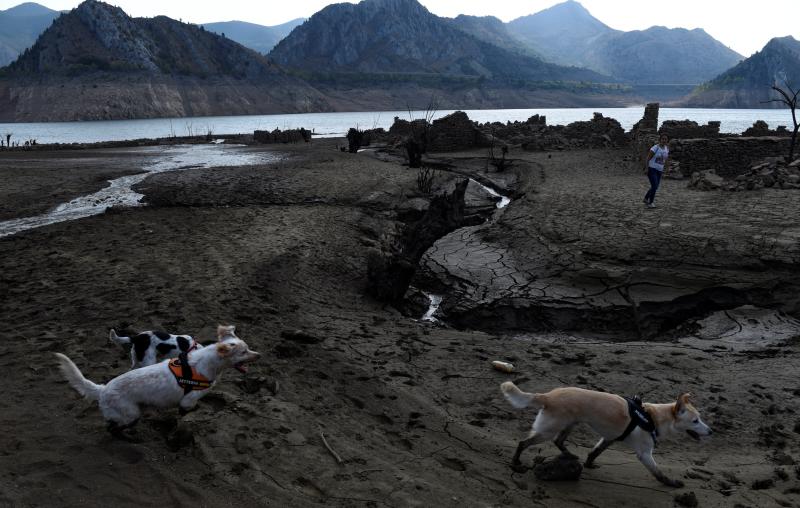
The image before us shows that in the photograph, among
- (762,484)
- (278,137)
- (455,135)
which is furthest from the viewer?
(278,137)

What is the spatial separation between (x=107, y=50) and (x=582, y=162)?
12444cm

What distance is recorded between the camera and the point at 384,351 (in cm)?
670

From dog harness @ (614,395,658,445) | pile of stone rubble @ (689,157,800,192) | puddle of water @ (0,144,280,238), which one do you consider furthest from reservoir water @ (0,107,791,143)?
dog harness @ (614,395,658,445)

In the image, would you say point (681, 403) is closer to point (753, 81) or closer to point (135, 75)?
point (135, 75)

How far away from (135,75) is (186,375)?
124571 mm

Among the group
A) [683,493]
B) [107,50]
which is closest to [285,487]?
[683,493]

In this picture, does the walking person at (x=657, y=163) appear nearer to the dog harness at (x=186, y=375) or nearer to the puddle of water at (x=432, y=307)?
the puddle of water at (x=432, y=307)

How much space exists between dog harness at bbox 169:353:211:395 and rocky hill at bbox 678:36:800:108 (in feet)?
578

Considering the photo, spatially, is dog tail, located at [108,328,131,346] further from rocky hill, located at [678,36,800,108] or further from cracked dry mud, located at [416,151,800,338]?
rocky hill, located at [678,36,800,108]

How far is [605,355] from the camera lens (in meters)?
7.02

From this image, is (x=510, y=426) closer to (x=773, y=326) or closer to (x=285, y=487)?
(x=285, y=487)

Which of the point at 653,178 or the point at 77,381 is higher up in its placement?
the point at 653,178

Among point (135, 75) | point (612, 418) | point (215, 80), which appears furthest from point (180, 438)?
point (215, 80)

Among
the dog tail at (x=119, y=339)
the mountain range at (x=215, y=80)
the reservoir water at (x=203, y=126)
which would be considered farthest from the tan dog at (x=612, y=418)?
the mountain range at (x=215, y=80)
